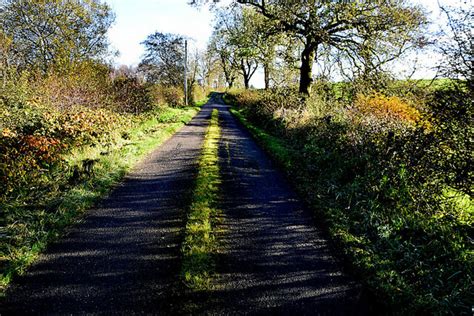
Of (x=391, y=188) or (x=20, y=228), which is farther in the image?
(x=391, y=188)

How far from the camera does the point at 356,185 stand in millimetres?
7070

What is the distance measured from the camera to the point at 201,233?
17.1ft

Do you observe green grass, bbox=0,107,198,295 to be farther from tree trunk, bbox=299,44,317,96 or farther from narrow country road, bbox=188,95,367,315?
tree trunk, bbox=299,44,317,96

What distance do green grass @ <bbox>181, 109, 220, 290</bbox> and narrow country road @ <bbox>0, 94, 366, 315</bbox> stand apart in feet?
0.50

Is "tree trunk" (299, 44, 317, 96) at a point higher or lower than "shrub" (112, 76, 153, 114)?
higher

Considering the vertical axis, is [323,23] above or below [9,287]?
above

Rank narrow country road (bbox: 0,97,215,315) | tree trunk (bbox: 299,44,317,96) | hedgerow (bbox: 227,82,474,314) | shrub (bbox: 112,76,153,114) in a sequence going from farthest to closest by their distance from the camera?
tree trunk (bbox: 299,44,317,96) → shrub (bbox: 112,76,153,114) → hedgerow (bbox: 227,82,474,314) → narrow country road (bbox: 0,97,215,315)

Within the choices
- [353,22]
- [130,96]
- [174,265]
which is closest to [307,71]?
[353,22]

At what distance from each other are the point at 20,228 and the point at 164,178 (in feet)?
11.9

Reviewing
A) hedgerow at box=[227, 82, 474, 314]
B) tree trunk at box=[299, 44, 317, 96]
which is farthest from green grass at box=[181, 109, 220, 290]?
tree trunk at box=[299, 44, 317, 96]

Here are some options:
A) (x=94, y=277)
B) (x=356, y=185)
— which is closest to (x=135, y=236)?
(x=94, y=277)

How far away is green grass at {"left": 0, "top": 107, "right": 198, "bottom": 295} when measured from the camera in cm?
448

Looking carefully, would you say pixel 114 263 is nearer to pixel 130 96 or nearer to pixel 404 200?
pixel 404 200

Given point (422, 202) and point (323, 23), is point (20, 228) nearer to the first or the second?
point (422, 202)
